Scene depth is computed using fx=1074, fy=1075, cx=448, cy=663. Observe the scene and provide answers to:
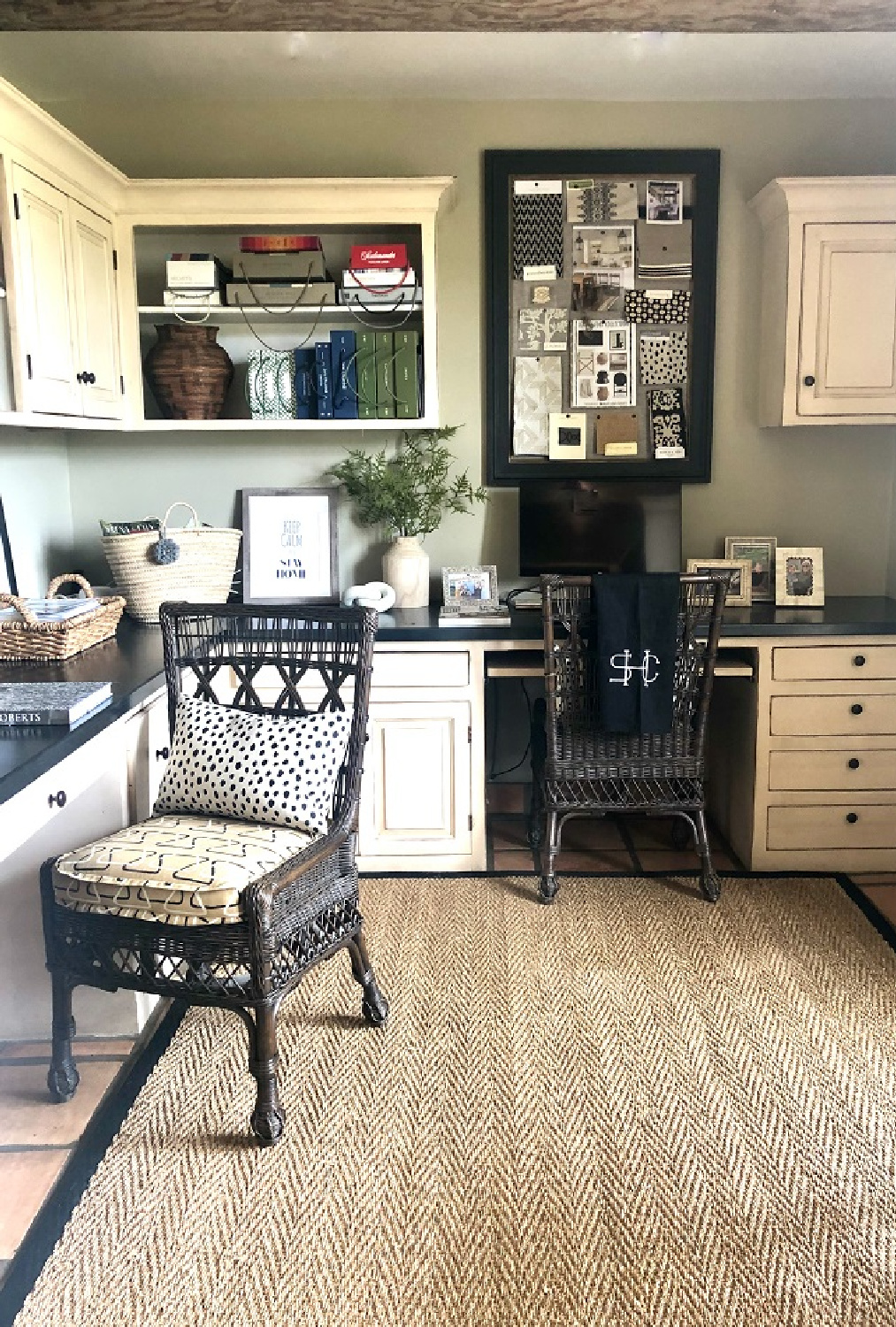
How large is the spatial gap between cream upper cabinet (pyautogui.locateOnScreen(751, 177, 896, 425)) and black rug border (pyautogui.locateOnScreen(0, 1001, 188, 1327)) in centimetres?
255

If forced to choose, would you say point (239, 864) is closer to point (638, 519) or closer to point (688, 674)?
point (688, 674)

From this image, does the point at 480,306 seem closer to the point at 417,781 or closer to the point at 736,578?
the point at 736,578

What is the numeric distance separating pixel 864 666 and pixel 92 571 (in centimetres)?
250

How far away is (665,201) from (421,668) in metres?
1.76

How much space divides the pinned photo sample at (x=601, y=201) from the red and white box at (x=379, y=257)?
623 mm

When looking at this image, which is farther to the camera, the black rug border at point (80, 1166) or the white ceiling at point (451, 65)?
the white ceiling at point (451, 65)

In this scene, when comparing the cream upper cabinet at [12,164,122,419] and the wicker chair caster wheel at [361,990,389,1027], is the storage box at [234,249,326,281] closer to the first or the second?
the cream upper cabinet at [12,164,122,419]

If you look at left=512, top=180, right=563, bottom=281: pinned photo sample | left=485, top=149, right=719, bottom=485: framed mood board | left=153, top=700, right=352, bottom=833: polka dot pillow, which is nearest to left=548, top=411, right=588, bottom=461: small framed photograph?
left=485, top=149, right=719, bottom=485: framed mood board

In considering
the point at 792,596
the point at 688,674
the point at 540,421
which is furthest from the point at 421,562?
the point at 792,596

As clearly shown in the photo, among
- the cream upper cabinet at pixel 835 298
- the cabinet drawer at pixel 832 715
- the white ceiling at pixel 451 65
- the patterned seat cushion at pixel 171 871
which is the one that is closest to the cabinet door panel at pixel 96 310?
the white ceiling at pixel 451 65

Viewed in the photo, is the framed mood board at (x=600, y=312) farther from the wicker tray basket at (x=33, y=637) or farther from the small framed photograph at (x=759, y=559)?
the wicker tray basket at (x=33, y=637)

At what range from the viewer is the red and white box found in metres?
3.30

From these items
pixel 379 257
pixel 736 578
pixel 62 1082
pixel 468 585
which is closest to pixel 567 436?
pixel 468 585

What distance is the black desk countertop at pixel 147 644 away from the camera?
1.83 metres
